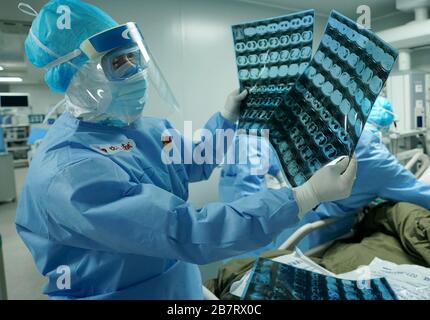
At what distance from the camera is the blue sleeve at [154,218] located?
613mm

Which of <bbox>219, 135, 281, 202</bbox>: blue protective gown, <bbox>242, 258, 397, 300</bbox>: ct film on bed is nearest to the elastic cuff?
<bbox>242, 258, 397, 300</bbox>: ct film on bed

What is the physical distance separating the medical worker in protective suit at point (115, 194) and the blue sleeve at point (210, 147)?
0.11m

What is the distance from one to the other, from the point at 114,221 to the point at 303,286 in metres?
0.53

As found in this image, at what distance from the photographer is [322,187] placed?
0.65m

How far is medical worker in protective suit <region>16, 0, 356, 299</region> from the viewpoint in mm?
622

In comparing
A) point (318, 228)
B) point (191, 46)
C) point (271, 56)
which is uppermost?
point (191, 46)

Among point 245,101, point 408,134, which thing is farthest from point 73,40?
point 408,134

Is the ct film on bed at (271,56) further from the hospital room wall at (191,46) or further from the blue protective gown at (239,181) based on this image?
the blue protective gown at (239,181)

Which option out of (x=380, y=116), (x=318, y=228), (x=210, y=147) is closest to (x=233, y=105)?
(x=210, y=147)

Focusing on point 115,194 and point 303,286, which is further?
point 303,286

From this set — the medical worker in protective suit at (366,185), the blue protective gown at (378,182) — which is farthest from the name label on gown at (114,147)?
the blue protective gown at (378,182)

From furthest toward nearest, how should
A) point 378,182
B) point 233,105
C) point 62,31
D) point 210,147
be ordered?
point 378,182 < point 210,147 < point 233,105 < point 62,31

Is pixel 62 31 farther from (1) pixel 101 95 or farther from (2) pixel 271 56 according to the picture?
(2) pixel 271 56
